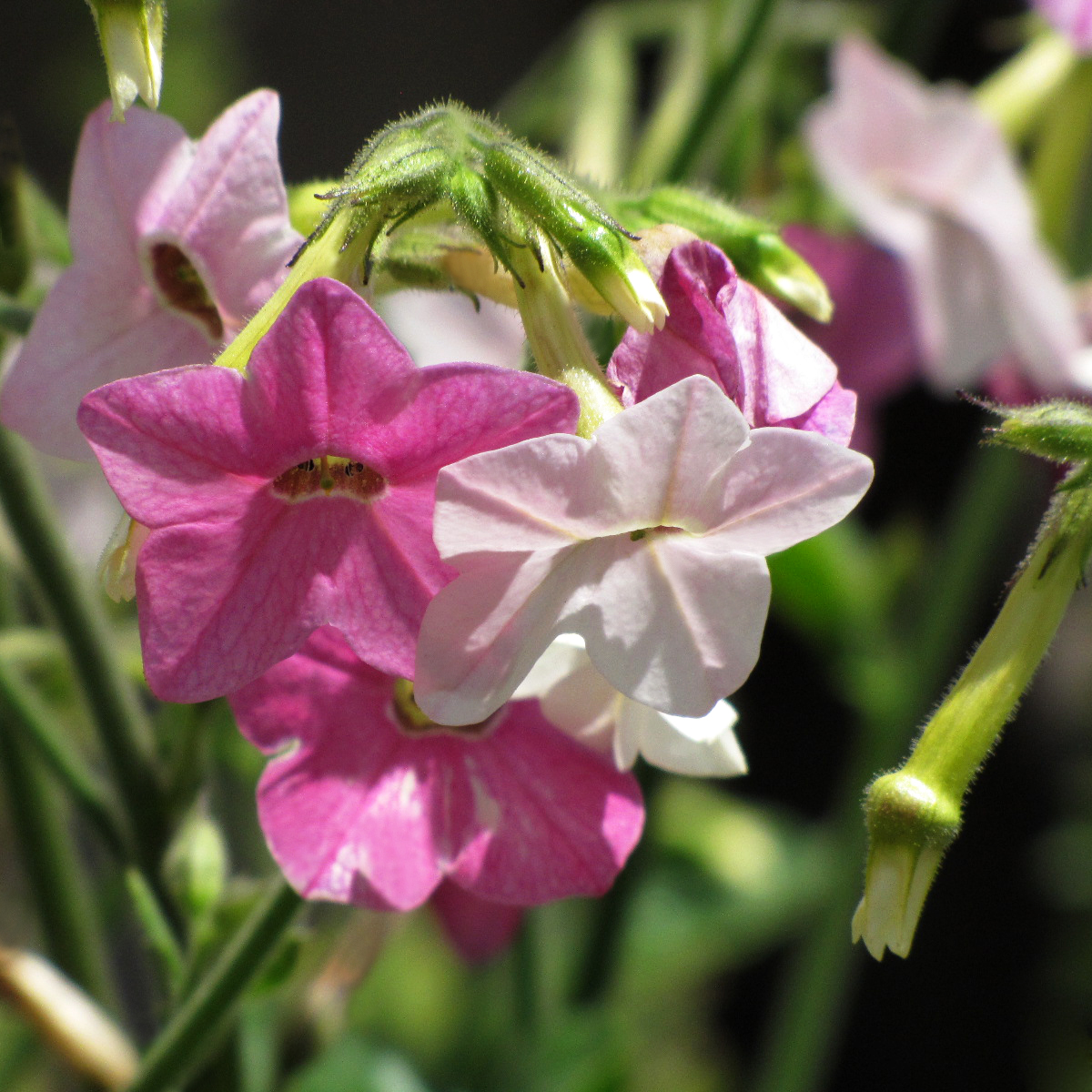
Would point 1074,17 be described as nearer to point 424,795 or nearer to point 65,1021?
point 424,795

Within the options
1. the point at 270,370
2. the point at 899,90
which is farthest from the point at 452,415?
the point at 899,90

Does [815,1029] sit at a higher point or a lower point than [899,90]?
lower

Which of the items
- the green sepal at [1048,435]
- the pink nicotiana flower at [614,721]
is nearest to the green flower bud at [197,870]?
the pink nicotiana flower at [614,721]

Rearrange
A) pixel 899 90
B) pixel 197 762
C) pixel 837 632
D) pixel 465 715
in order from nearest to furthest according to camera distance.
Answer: pixel 465 715 → pixel 197 762 → pixel 899 90 → pixel 837 632

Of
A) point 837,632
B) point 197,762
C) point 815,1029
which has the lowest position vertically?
point 815,1029

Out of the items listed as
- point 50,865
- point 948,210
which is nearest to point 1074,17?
point 948,210

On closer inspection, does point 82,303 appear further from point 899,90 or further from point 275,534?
point 899,90
